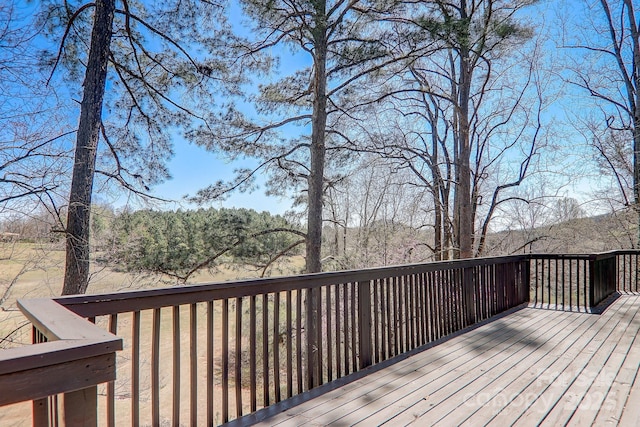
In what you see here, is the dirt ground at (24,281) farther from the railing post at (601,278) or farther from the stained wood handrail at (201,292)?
the railing post at (601,278)

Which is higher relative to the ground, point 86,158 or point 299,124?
point 299,124

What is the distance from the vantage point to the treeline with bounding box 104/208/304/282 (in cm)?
744

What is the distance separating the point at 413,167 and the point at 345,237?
392 cm

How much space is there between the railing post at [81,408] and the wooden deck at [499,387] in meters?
1.43

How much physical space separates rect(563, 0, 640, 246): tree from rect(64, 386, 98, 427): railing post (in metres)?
13.4

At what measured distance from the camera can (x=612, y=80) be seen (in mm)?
11914

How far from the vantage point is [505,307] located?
19.2ft

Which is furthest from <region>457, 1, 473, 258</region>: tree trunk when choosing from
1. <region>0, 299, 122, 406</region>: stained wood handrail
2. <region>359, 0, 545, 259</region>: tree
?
<region>0, 299, 122, 406</region>: stained wood handrail

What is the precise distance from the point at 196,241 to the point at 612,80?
43.4ft

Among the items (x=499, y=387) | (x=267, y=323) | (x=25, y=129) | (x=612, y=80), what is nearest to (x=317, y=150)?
(x=25, y=129)

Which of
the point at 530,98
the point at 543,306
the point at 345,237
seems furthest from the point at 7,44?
the point at 530,98

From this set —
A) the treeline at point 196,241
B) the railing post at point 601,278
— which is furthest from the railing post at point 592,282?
the treeline at point 196,241

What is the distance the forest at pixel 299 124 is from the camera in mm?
5773

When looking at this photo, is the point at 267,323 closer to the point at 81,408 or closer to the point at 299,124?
the point at 81,408
